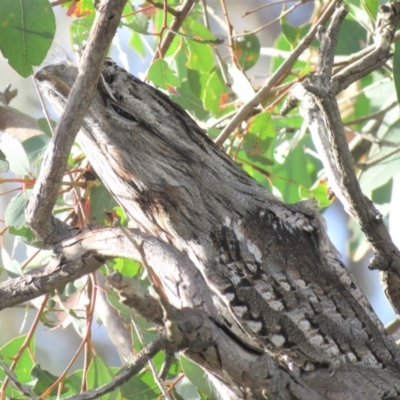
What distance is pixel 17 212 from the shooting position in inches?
79.8

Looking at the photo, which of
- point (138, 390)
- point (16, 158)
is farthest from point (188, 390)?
point (16, 158)

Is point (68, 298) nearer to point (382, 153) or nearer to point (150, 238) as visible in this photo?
point (150, 238)

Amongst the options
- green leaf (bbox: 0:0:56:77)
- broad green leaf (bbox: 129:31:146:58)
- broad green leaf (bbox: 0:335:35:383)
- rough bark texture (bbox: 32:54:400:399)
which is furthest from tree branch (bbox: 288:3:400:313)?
broad green leaf (bbox: 129:31:146:58)

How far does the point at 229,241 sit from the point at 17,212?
0.61 meters

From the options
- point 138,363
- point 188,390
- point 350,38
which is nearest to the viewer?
point 138,363

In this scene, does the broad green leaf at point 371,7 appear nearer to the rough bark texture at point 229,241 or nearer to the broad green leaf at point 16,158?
the rough bark texture at point 229,241

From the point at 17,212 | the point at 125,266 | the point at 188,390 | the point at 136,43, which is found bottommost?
the point at 188,390

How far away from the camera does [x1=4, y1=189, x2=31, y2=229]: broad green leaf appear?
2004 millimetres

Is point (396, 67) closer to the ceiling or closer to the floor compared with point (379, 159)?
closer to the ceiling

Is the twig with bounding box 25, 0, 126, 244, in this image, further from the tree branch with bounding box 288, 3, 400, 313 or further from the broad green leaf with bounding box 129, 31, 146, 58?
the broad green leaf with bounding box 129, 31, 146, 58

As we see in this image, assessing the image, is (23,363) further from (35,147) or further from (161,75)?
(161,75)

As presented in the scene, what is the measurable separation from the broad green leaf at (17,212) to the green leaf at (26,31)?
36 centimetres

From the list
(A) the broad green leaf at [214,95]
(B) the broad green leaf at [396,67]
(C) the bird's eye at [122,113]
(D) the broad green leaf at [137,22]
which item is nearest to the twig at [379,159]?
(B) the broad green leaf at [396,67]

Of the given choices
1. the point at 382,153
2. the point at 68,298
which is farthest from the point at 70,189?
the point at 382,153
